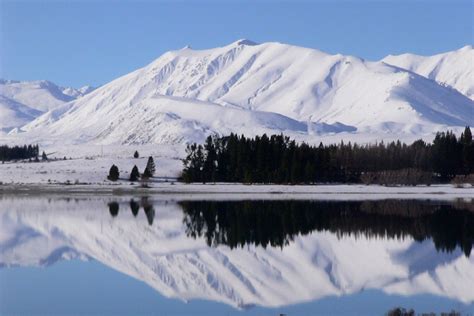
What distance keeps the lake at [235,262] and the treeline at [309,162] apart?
52.1 meters

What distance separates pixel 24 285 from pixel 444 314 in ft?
51.1

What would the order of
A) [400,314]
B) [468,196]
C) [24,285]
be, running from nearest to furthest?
1. [400,314]
2. [24,285]
3. [468,196]

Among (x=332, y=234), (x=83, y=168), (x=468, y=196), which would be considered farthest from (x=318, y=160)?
(x=332, y=234)

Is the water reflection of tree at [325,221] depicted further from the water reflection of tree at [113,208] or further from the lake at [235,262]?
the water reflection of tree at [113,208]

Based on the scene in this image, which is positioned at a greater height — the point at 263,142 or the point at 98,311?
the point at 263,142

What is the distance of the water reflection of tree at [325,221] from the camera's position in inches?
1801

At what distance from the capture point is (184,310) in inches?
1054

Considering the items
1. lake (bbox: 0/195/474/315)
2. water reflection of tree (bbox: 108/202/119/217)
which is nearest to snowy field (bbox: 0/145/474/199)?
water reflection of tree (bbox: 108/202/119/217)

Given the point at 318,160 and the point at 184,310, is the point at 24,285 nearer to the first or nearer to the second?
the point at 184,310

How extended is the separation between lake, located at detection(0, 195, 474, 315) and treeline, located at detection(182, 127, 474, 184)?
52138 mm

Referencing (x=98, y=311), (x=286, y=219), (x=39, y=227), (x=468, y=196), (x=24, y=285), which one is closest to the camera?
(x=98, y=311)

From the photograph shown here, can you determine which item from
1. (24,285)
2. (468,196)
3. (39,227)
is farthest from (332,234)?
(468,196)

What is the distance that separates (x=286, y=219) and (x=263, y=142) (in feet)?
211

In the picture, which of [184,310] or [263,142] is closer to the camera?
[184,310]
